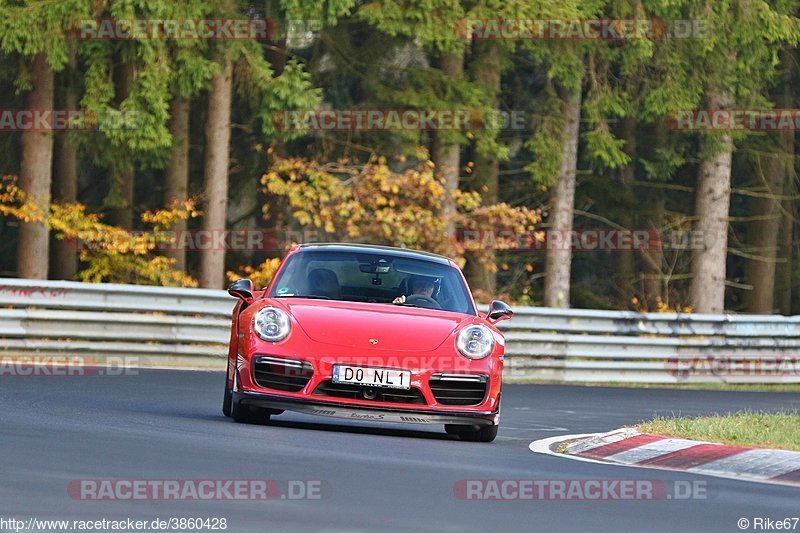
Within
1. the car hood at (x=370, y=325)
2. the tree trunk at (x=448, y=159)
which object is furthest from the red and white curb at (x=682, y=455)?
the tree trunk at (x=448, y=159)

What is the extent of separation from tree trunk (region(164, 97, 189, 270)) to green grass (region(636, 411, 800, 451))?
1758cm

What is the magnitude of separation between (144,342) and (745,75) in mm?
15050

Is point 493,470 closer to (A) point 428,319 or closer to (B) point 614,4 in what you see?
(A) point 428,319

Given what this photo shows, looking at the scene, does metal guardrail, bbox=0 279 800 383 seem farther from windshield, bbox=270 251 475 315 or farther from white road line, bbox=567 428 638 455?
white road line, bbox=567 428 638 455

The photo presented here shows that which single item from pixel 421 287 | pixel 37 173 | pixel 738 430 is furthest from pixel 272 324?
pixel 37 173

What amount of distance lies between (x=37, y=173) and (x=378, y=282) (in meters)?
15.9

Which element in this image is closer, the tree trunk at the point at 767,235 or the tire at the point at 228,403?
the tire at the point at 228,403

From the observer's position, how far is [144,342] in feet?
74.7

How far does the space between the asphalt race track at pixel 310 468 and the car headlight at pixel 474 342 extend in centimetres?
69

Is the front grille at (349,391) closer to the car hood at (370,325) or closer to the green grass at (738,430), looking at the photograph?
the car hood at (370,325)

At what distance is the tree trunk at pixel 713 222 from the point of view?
33.5 metres

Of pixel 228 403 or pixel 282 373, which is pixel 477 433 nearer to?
pixel 282 373

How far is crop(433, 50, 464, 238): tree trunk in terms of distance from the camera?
30594mm

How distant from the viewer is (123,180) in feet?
105
